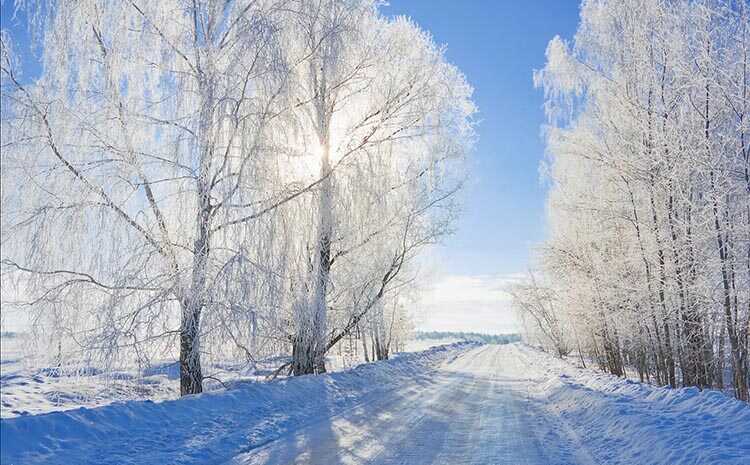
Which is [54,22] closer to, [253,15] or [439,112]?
[253,15]

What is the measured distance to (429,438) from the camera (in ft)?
25.0

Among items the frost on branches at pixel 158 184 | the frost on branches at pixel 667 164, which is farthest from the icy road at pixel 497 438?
the frost on branches at pixel 667 164

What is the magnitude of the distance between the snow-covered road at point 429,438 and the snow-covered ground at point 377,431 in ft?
0.05

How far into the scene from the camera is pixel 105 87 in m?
8.98

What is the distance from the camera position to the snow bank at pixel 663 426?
590 centimetres

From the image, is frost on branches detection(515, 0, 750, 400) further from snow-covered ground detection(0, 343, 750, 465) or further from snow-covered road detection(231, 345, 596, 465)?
snow-covered road detection(231, 345, 596, 465)

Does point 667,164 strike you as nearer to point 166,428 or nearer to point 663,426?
point 663,426

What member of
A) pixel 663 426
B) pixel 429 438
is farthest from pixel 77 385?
pixel 663 426

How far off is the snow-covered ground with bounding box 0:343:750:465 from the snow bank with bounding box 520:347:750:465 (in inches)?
0.8

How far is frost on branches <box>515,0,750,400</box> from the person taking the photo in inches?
364

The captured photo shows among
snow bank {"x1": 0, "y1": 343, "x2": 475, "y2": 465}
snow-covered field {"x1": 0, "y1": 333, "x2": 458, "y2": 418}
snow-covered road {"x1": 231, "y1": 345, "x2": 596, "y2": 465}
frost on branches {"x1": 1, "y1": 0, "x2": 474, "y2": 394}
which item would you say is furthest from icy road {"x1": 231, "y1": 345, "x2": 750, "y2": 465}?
snow-covered field {"x1": 0, "y1": 333, "x2": 458, "y2": 418}

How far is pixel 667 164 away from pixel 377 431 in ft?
26.0

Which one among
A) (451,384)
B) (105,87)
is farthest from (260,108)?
(451,384)

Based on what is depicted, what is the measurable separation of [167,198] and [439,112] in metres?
8.86
